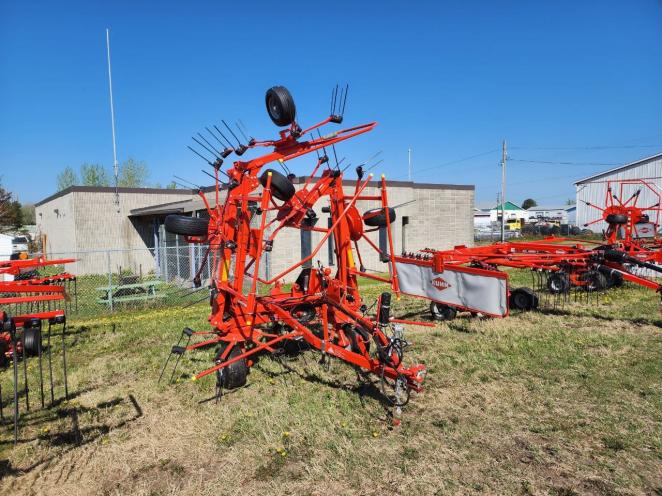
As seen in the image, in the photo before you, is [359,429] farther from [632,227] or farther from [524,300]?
[632,227]

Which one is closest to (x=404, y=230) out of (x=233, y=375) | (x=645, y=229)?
(x=645, y=229)

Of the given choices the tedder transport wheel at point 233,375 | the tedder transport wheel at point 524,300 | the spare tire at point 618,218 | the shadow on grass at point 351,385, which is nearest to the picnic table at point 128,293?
the shadow on grass at point 351,385

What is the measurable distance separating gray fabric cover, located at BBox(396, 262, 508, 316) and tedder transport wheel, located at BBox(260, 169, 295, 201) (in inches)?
190

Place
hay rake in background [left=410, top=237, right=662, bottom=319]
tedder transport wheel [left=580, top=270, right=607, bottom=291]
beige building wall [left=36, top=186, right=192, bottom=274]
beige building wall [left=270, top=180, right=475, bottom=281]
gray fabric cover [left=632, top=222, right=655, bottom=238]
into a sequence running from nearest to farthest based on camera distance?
hay rake in background [left=410, top=237, right=662, bottom=319] < tedder transport wheel [left=580, top=270, right=607, bottom=291] < gray fabric cover [left=632, top=222, right=655, bottom=238] < beige building wall [left=270, top=180, right=475, bottom=281] < beige building wall [left=36, top=186, right=192, bottom=274]

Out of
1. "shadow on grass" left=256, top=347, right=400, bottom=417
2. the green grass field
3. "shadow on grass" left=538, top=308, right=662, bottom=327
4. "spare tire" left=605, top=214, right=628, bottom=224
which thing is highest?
"spare tire" left=605, top=214, right=628, bottom=224

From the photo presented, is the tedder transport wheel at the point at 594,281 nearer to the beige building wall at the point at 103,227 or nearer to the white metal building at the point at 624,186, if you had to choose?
the beige building wall at the point at 103,227

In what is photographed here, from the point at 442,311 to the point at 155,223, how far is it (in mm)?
14834

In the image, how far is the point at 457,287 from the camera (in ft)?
30.5

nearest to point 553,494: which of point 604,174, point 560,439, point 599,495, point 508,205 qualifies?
point 599,495

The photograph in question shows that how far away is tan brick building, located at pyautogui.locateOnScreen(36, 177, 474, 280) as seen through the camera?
19.4 metres

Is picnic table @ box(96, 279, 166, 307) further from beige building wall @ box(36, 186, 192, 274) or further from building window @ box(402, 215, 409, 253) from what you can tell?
building window @ box(402, 215, 409, 253)

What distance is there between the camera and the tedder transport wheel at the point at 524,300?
32.8ft

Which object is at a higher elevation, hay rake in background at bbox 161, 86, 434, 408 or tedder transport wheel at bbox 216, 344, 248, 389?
hay rake in background at bbox 161, 86, 434, 408

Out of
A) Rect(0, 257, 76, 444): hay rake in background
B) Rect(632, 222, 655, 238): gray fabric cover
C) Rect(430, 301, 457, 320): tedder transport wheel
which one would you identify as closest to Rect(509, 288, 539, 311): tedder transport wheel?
Rect(430, 301, 457, 320): tedder transport wheel
